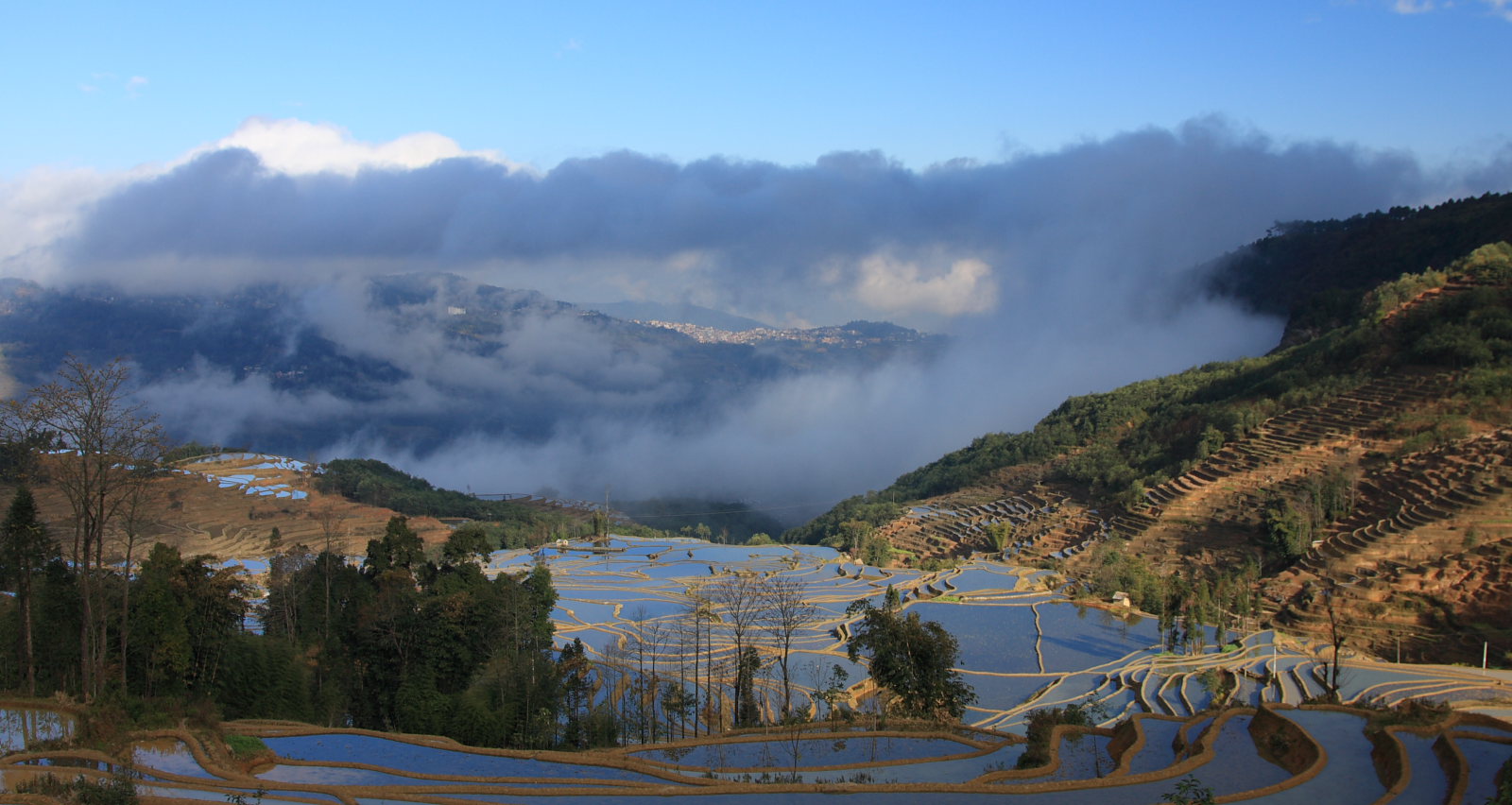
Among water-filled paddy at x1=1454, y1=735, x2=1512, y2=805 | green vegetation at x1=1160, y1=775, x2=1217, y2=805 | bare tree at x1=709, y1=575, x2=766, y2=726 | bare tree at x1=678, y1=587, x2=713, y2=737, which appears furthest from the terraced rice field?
bare tree at x1=709, y1=575, x2=766, y2=726

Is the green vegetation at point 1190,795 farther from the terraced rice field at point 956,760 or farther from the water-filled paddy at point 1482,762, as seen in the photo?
the water-filled paddy at point 1482,762

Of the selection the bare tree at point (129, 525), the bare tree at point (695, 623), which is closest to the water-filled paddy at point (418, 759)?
the bare tree at point (129, 525)

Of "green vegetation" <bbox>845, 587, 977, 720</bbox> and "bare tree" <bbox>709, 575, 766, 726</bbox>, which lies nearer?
"green vegetation" <bbox>845, 587, 977, 720</bbox>

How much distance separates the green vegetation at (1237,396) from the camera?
5075 centimetres

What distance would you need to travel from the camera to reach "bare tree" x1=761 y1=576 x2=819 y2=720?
26916mm

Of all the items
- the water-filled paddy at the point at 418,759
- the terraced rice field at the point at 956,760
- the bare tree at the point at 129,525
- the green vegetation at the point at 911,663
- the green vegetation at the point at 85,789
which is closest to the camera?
the green vegetation at the point at 85,789

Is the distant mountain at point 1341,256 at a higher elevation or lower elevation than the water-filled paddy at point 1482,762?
higher

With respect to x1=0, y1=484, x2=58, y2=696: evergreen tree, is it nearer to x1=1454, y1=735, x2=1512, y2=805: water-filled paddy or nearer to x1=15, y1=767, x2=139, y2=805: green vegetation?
x1=15, y1=767, x2=139, y2=805: green vegetation

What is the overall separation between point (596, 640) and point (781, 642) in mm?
7872

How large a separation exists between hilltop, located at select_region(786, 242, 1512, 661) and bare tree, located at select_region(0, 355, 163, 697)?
34795mm

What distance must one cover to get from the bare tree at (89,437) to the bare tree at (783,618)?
15.8m

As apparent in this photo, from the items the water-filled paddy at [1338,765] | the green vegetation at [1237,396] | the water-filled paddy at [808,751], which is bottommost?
the water-filled paddy at [808,751]

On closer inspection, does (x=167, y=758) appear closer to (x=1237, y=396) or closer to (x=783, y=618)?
(x=783, y=618)

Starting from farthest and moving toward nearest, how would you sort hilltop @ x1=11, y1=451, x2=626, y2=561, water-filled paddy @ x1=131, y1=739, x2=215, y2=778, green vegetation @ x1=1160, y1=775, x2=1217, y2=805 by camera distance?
hilltop @ x1=11, y1=451, x2=626, y2=561 < water-filled paddy @ x1=131, y1=739, x2=215, y2=778 < green vegetation @ x1=1160, y1=775, x2=1217, y2=805
